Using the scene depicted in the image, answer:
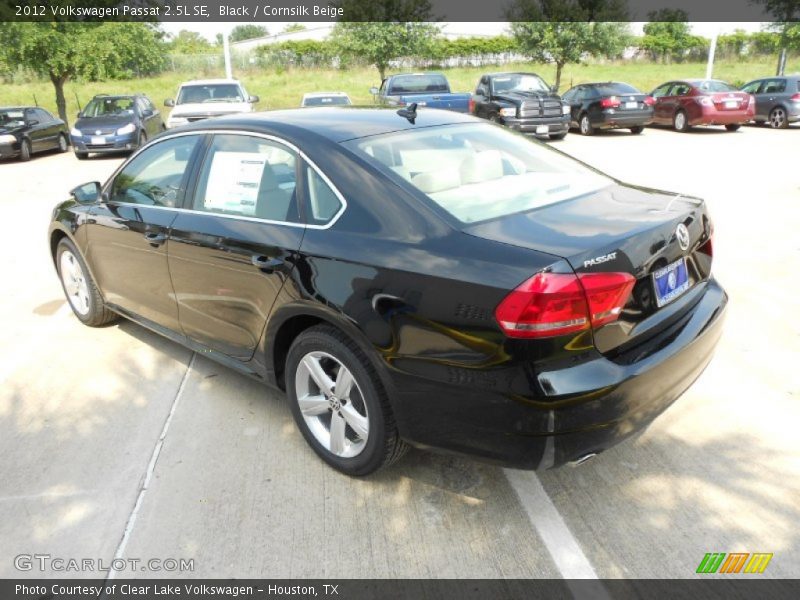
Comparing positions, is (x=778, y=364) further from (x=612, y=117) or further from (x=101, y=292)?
(x=612, y=117)

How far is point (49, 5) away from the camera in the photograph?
68.2 ft

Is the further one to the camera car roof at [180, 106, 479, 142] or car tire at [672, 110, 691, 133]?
car tire at [672, 110, 691, 133]

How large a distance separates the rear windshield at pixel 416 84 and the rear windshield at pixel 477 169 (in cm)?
1563

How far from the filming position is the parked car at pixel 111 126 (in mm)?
16344

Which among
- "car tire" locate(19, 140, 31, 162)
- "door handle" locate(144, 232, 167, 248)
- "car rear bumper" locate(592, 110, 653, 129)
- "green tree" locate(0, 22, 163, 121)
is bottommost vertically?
"car tire" locate(19, 140, 31, 162)

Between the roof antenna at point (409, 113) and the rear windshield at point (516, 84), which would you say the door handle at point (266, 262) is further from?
the rear windshield at point (516, 84)

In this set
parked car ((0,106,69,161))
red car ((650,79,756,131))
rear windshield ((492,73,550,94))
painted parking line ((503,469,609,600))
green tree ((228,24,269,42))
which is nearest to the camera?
painted parking line ((503,469,609,600))

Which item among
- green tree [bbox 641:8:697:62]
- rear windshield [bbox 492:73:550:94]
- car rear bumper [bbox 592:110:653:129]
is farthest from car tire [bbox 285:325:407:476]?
green tree [bbox 641:8:697:62]

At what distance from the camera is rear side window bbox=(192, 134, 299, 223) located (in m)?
3.21

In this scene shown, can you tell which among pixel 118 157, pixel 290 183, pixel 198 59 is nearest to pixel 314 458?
pixel 290 183

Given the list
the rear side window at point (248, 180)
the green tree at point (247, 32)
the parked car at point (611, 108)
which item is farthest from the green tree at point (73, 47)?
the green tree at point (247, 32)

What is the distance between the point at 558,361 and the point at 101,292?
12.1 feet

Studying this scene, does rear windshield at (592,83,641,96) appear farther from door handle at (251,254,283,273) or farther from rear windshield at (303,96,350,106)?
door handle at (251,254,283,273)

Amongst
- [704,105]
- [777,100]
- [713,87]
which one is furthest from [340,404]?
[777,100]
